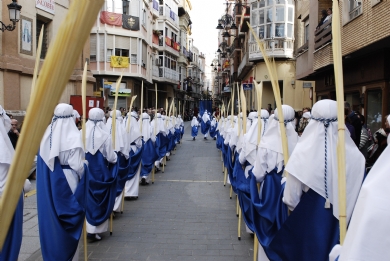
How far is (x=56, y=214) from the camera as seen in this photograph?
4.50 meters

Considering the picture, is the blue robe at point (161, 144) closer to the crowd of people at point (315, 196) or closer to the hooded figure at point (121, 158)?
the hooded figure at point (121, 158)

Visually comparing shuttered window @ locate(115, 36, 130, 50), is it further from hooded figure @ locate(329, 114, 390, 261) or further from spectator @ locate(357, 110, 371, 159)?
hooded figure @ locate(329, 114, 390, 261)

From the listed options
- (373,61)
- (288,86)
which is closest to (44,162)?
(373,61)

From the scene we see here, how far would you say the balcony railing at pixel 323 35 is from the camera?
496 inches

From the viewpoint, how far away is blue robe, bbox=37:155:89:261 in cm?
447

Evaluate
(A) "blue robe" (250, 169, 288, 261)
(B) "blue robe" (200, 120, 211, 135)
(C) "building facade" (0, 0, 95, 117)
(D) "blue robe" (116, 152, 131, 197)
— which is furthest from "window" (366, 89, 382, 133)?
(B) "blue robe" (200, 120, 211, 135)

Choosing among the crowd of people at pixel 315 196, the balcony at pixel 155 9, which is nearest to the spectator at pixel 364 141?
the crowd of people at pixel 315 196

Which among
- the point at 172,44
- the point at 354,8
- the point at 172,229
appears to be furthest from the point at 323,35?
the point at 172,44

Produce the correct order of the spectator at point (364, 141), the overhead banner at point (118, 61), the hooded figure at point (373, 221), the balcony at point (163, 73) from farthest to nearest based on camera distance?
the balcony at point (163, 73)
the overhead banner at point (118, 61)
the spectator at point (364, 141)
the hooded figure at point (373, 221)

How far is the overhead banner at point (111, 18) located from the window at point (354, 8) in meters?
21.8

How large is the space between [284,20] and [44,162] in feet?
76.7

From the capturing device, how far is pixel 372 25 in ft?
31.0

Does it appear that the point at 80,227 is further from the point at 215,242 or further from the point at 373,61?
the point at 373,61

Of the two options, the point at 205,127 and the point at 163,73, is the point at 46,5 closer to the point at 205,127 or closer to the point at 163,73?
the point at 205,127
